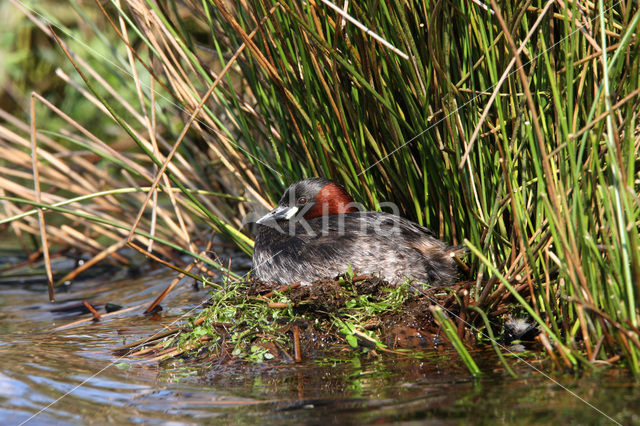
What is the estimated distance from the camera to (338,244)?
156 inches

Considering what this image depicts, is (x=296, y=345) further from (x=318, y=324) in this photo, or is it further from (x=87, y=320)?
(x=87, y=320)

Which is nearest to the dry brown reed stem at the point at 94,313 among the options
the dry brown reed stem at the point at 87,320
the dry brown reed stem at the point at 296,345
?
the dry brown reed stem at the point at 87,320

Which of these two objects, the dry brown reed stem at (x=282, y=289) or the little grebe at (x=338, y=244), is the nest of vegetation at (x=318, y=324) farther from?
the little grebe at (x=338, y=244)

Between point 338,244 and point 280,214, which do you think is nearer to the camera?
point 338,244

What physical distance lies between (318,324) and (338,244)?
1.87 feet

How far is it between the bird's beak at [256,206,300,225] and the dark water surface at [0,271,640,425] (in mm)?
1173

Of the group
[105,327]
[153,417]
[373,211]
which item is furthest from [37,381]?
[373,211]

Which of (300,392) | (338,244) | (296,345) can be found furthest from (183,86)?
(300,392)

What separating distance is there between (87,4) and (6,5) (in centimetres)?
105

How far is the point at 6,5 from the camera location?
8664mm

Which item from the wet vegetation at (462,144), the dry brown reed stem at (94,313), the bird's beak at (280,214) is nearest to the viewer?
the wet vegetation at (462,144)

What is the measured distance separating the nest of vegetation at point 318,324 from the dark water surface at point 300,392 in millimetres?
132

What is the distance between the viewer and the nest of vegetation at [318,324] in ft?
11.2

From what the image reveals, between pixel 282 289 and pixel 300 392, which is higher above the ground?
pixel 282 289
